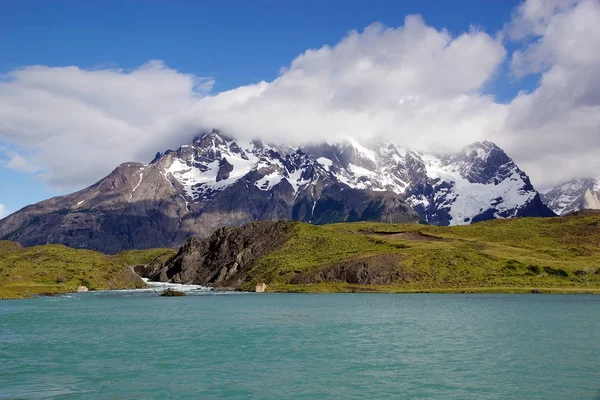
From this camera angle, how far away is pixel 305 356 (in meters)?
64.1

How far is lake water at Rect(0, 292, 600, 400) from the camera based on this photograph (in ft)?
156

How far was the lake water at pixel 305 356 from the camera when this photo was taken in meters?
47.7

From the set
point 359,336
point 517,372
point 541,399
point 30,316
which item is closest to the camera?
point 541,399

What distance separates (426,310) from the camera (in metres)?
120

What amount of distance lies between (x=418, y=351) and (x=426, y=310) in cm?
5590

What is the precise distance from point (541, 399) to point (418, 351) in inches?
883

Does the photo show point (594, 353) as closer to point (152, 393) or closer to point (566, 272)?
point (152, 393)

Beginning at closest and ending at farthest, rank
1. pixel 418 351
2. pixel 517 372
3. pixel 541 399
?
pixel 541 399 < pixel 517 372 < pixel 418 351

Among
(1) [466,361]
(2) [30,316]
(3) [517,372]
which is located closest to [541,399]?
(3) [517,372]

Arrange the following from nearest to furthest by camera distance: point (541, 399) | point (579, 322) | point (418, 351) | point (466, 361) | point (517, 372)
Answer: point (541, 399)
point (517, 372)
point (466, 361)
point (418, 351)
point (579, 322)

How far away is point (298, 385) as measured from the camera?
49500 millimetres

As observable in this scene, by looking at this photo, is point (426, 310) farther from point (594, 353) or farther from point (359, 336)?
point (594, 353)

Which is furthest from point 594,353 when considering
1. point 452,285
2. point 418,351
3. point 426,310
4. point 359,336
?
point 452,285

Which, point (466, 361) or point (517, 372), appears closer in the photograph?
point (517, 372)
